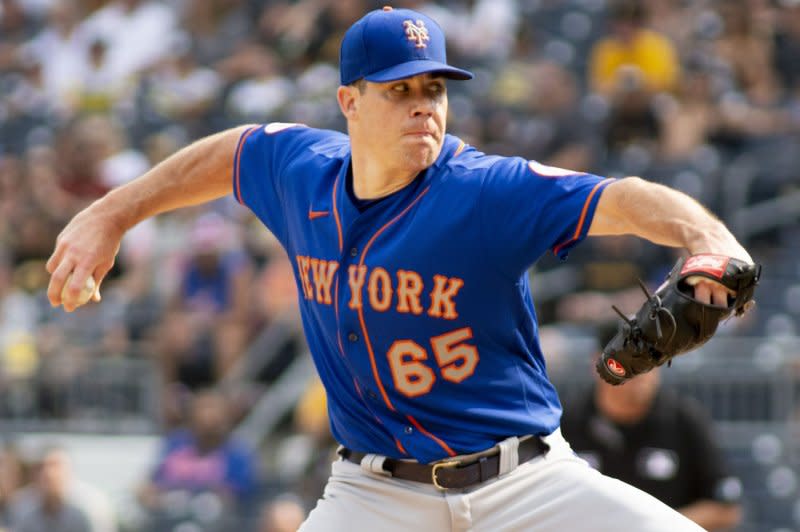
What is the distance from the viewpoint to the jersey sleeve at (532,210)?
3523 millimetres

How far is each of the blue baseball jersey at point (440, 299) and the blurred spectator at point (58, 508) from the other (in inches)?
189

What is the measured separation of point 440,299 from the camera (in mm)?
3750

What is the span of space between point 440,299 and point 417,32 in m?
0.75

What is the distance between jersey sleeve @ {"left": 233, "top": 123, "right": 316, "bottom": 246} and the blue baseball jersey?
25 cm

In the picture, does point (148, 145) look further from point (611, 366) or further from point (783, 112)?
point (611, 366)

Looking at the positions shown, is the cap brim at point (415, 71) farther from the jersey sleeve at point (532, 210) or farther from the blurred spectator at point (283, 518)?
the blurred spectator at point (283, 518)

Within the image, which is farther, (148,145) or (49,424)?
(148,145)

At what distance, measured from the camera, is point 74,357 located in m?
9.98

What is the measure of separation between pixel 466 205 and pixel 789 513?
471 cm

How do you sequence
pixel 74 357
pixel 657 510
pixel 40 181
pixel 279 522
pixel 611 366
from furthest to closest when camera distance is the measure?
pixel 40 181 → pixel 74 357 → pixel 279 522 → pixel 657 510 → pixel 611 366

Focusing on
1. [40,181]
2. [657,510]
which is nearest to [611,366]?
[657,510]

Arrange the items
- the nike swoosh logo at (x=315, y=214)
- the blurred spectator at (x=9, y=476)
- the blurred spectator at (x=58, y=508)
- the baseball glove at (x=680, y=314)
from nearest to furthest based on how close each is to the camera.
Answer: the baseball glove at (x=680, y=314) → the nike swoosh logo at (x=315, y=214) → the blurred spectator at (x=58, y=508) → the blurred spectator at (x=9, y=476)

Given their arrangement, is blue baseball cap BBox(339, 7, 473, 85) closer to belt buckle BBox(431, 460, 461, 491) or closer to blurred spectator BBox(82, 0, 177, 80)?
belt buckle BBox(431, 460, 461, 491)

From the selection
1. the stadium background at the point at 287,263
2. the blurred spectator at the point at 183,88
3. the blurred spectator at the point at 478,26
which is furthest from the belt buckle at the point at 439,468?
the blurred spectator at the point at 183,88
